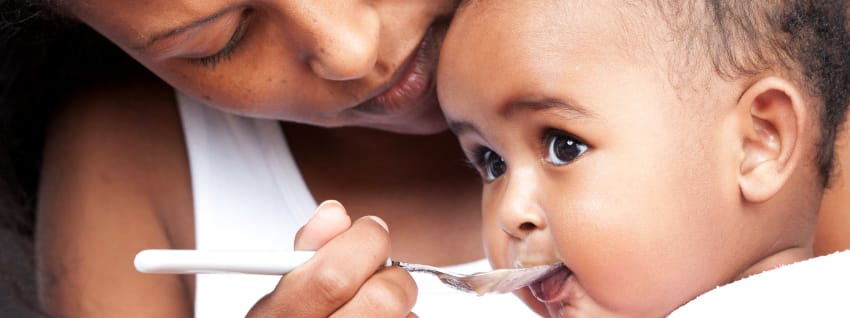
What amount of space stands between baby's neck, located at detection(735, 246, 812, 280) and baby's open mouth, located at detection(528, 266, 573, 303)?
20 cm

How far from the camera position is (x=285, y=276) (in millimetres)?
1153

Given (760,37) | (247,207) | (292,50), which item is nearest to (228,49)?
(292,50)

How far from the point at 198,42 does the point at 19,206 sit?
24.9 inches

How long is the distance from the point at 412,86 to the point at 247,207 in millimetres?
417

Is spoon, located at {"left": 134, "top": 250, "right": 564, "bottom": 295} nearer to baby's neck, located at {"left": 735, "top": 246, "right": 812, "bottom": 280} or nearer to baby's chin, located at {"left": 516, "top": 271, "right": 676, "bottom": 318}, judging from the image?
baby's chin, located at {"left": 516, "top": 271, "right": 676, "bottom": 318}

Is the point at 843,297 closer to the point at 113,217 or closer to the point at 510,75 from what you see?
the point at 510,75

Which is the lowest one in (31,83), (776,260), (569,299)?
(569,299)

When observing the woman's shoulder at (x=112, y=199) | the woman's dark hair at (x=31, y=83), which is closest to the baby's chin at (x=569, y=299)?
the woman's shoulder at (x=112, y=199)

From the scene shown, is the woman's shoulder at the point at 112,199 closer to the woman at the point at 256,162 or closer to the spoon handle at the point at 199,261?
the woman at the point at 256,162

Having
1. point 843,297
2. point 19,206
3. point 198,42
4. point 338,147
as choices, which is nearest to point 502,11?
point 198,42

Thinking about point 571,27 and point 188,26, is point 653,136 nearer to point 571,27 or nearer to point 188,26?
point 571,27

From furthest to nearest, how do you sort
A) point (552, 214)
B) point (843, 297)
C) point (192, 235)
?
point (192, 235) → point (552, 214) → point (843, 297)

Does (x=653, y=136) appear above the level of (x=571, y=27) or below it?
below

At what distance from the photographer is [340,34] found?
1271mm
